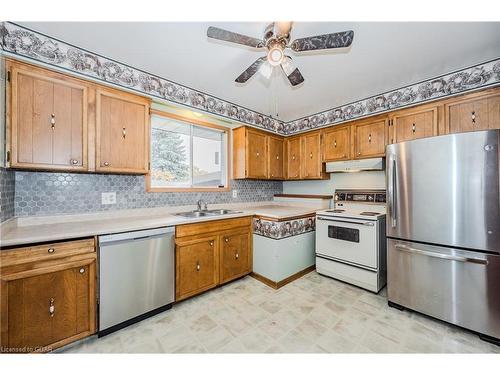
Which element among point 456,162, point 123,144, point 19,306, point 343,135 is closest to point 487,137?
point 456,162

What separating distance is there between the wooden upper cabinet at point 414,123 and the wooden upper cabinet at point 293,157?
1.44m

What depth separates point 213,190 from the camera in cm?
315

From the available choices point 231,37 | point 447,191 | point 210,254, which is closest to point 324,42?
point 231,37

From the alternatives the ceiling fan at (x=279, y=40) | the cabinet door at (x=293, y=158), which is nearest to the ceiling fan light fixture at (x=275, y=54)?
the ceiling fan at (x=279, y=40)

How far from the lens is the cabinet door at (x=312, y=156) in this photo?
11.2ft

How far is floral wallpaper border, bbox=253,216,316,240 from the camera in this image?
102 inches

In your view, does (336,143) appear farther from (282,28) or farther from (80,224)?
(80,224)

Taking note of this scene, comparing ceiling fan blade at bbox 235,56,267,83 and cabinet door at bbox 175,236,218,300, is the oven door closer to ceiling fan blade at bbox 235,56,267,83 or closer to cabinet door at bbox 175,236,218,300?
cabinet door at bbox 175,236,218,300

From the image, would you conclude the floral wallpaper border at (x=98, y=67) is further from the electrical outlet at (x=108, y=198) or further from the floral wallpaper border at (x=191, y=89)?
the electrical outlet at (x=108, y=198)

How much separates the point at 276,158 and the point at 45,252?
316 centimetres

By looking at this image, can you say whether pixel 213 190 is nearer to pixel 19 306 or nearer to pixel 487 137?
pixel 19 306

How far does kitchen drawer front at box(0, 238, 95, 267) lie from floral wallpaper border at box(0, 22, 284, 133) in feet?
5.05

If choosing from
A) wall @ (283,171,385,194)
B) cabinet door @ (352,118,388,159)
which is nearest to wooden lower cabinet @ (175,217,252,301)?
wall @ (283,171,385,194)

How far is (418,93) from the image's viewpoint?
246 cm
